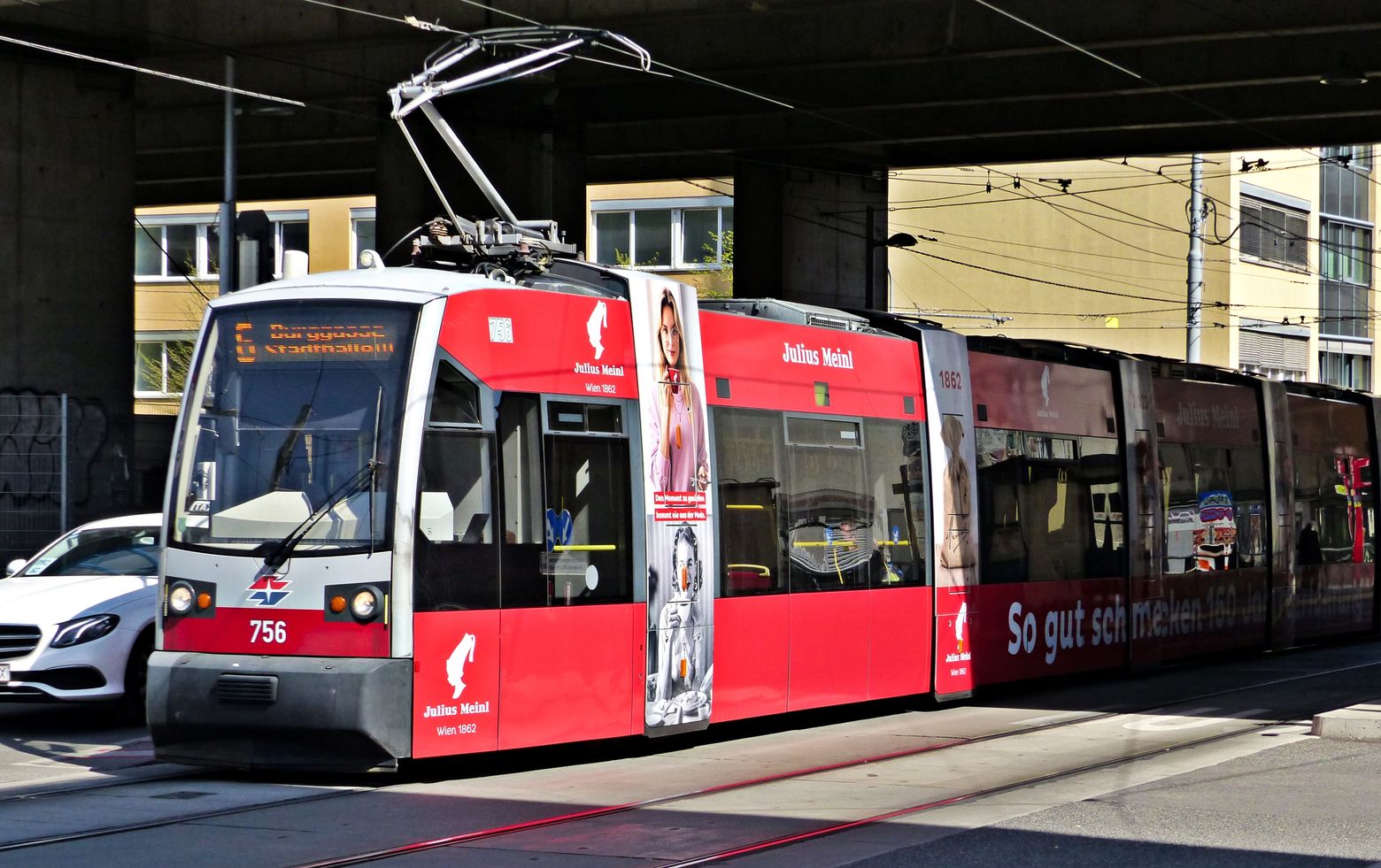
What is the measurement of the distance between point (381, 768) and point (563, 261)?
3.71 metres

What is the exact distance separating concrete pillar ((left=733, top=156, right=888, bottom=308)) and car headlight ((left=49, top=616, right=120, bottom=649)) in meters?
20.6

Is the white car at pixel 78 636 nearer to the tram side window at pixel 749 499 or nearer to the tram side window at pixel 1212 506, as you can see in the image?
the tram side window at pixel 749 499

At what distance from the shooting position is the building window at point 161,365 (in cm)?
5588

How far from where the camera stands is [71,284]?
938 inches

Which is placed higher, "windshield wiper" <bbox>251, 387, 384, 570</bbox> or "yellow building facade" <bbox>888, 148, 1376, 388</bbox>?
"yellow building facade" <bbox>888, 148, 1376, 388</bbox>

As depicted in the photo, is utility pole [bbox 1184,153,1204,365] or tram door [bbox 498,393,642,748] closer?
tram door [bbox 498,393,642,748]

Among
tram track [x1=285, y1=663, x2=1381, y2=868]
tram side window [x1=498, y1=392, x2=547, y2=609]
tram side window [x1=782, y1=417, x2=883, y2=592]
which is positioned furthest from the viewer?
tram side window [x1=782, y1=417, x2=883, y2=592]

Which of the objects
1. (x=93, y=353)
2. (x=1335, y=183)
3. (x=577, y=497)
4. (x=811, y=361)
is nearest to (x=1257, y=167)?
(x=1335, y=183)

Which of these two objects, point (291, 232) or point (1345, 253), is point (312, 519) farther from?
point (1345, 253)

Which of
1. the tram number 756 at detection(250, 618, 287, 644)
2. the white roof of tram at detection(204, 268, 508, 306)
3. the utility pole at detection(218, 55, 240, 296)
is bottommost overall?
the tram number 756 at detection(250, 618, 287, 644)

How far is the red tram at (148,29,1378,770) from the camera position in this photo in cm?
1032

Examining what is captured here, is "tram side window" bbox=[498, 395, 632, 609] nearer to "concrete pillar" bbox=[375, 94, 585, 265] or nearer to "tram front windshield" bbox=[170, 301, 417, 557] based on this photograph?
"tram front windshield" bbox=[170, 301, 417, 557]

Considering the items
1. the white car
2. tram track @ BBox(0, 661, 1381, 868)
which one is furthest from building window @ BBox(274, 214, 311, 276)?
tram track @ BBox(0, 661, 1381, 868)

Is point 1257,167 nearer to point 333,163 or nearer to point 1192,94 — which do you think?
point 1192,94
